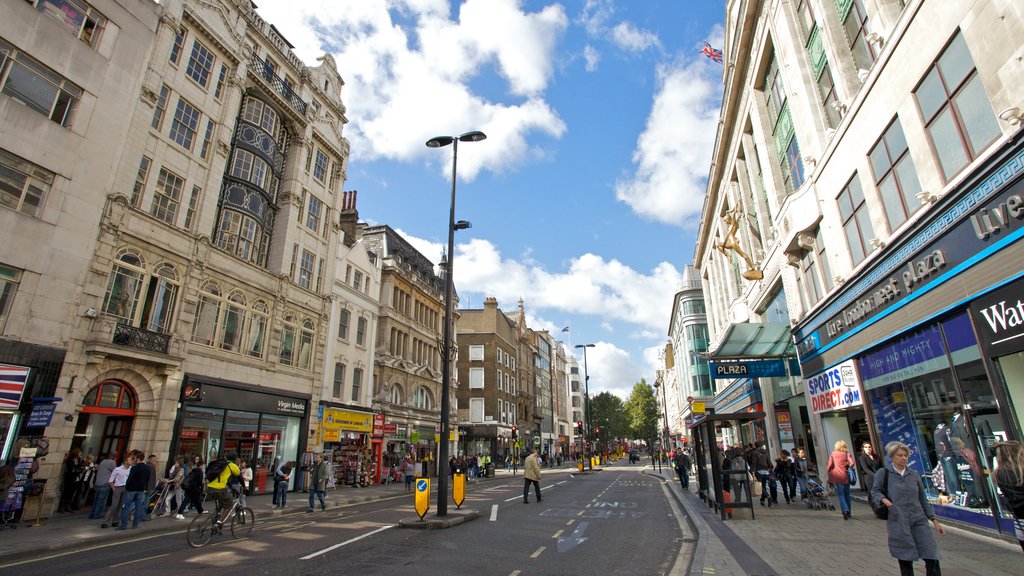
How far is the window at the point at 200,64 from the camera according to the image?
70.9ft

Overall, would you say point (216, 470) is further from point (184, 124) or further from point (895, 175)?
point (895, 175)

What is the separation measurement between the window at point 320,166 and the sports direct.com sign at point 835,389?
2746 centimetres

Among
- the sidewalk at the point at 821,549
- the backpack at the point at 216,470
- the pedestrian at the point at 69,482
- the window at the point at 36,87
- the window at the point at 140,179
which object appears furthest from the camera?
the window at the point at 140,179

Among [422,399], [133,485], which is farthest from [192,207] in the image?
[422,399]

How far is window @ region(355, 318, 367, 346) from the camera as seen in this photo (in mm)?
31411

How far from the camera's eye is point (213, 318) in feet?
69.6

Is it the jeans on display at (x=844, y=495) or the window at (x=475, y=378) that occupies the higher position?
the window at (x=475, y=378)

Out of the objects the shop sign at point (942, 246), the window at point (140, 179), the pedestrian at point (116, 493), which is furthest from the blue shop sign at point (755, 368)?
the window at point (140, 179)

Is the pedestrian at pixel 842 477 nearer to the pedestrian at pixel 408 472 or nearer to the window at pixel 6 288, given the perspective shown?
the pedestrian at pixel 408 472

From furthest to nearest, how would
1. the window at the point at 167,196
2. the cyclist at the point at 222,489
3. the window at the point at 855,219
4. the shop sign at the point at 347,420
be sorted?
the shop sign at the point at 347,420
the window at the point at 167,196
the window at the point at 855,219
the cyclist at the point at 222,489

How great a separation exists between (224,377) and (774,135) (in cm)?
2585

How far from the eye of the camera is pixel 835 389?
50.8ft

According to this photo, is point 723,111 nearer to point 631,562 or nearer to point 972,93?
point 972,93

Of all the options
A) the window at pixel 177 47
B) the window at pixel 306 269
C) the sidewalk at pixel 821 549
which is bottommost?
the sidewalk at pixel 821 549
